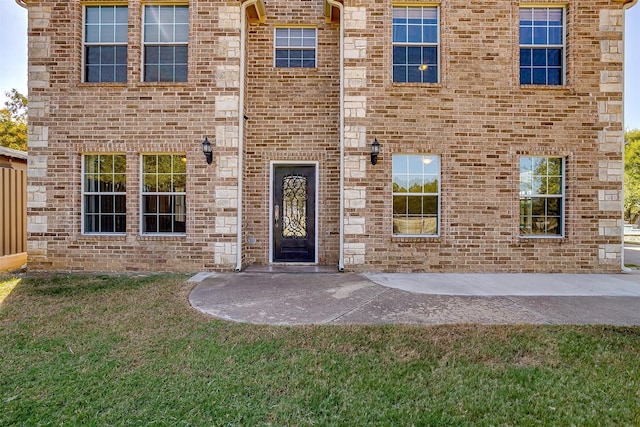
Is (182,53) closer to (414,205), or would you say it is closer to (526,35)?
(414,205)

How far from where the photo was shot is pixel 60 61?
22.0ft

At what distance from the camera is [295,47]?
24.0ft

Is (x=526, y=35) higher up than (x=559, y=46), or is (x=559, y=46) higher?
(x=526, y=35)

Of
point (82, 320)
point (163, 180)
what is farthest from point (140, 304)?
point (163, 180)

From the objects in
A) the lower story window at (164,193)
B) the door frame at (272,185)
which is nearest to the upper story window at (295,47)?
the door frame at (272,185)

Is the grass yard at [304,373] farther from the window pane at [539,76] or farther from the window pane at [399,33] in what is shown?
the window pane at [399,33]

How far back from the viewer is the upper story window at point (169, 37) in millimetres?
6781

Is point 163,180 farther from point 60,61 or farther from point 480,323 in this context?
point 480,323

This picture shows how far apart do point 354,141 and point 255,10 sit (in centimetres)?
348

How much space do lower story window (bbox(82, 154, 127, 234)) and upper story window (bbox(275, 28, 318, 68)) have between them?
400cm

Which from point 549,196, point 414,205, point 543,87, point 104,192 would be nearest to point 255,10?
point 104,192

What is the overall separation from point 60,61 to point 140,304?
557 cm

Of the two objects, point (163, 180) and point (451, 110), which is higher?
point (451, 110)

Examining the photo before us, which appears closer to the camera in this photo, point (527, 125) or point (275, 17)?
point (527, 125)
